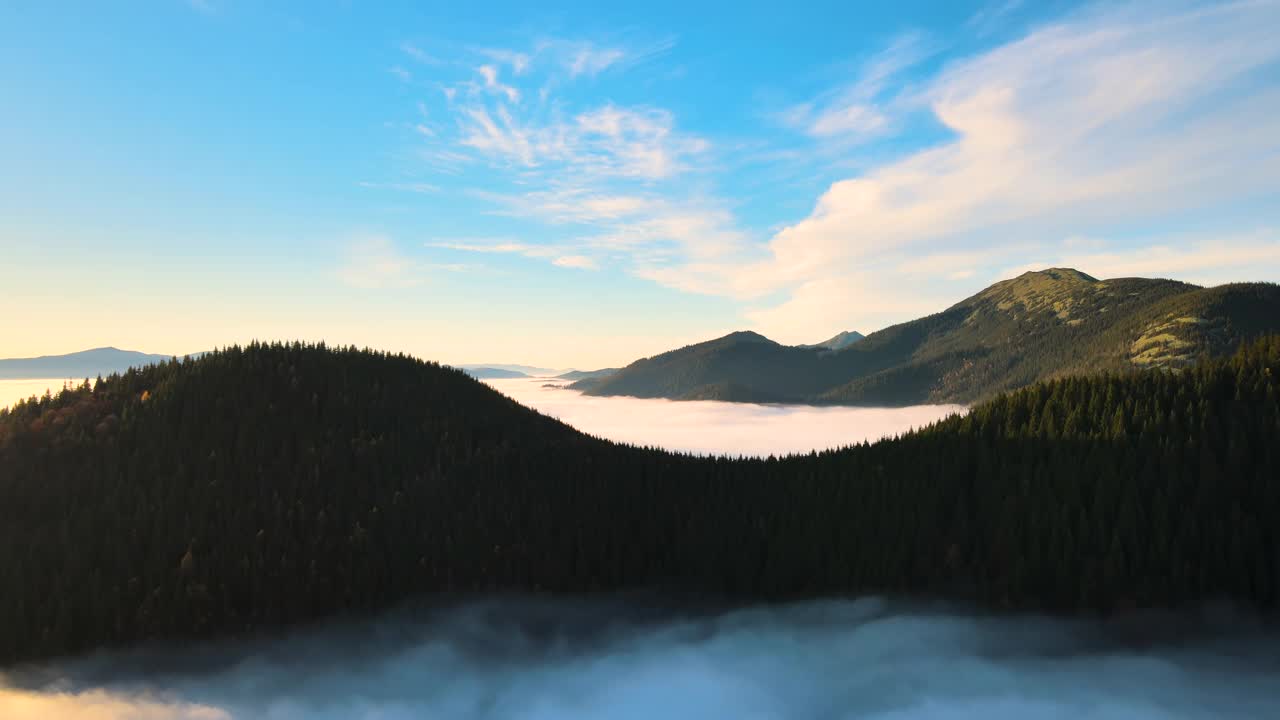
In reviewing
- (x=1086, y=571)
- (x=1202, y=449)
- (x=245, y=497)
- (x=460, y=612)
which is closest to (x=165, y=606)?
(x=245, y=497)

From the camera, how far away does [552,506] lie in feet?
420

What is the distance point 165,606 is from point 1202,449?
15748 cm

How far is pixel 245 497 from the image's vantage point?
368ft

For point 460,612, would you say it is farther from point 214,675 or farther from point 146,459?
point 146,459

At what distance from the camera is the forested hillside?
3900 inches

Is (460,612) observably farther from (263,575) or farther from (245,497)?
(245,497)

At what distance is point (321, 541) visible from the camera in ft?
364

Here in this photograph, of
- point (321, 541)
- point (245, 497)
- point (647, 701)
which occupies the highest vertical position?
point (245, 497)

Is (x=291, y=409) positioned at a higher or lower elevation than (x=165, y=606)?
higher

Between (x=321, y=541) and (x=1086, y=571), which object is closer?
(x=1086, y=571)

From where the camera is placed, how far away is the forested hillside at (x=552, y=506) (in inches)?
3900

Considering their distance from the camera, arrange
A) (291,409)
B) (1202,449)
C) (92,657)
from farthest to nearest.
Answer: (291,409) < (1202,449) < (92,657)

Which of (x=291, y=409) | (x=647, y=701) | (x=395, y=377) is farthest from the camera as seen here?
(x=395, y=377)

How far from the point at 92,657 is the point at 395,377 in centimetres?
7490
